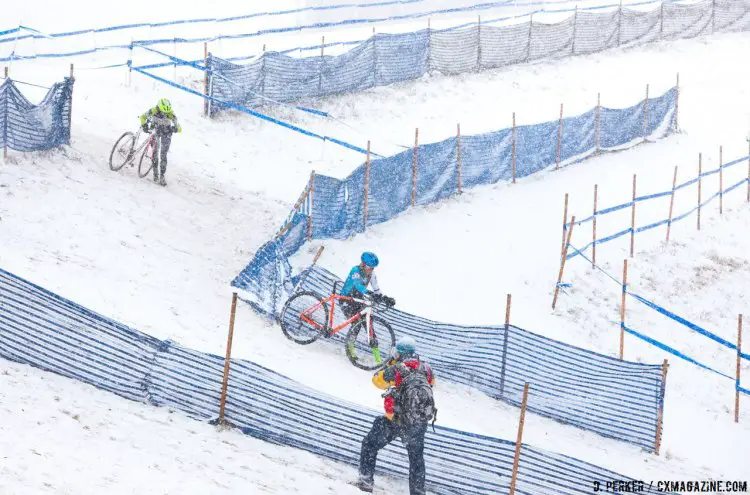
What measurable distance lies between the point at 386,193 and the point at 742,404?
7.99m

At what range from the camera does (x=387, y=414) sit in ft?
A: 29.0

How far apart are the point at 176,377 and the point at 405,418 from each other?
283 cm

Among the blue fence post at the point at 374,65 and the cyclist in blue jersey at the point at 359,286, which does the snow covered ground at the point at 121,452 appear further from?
the blue fence post at the point at 374,65

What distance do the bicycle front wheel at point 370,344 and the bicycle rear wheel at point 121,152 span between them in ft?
23.7

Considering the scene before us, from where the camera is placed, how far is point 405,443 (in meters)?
8.86

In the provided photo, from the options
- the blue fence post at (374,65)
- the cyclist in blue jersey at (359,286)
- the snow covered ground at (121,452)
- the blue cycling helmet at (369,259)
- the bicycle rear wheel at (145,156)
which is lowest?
the snow covered ground at (121,452)

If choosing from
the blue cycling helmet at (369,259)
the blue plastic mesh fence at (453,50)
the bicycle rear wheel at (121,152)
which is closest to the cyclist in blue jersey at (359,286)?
the blue cycling helmet at (369,259)

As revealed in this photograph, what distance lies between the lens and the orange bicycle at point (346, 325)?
41.7 feet

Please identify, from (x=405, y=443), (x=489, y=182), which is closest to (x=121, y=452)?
(x=405, y=443)

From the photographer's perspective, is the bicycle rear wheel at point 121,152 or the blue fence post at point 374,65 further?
the blue fence post at point 374,65

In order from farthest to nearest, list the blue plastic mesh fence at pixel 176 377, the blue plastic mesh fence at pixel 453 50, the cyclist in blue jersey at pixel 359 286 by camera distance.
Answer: the blue plastic mesh fence at pixel 453 50 < the cyclist in blue jersey at pixel 359 286 < the blue plastic mesh fence at pixel 176 377

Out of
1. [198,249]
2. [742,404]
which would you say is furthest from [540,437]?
[198,249]

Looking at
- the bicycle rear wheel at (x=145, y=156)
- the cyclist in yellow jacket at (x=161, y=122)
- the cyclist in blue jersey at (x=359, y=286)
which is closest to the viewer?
A: the cyclist in blue jersey at (x=359, y=286)

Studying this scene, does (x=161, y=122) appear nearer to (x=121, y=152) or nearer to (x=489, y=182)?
(x=121, y=152)
